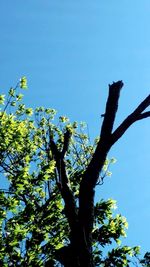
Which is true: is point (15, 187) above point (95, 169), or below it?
above

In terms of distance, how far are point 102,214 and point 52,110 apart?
14.6m

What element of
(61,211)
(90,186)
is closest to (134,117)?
(90,186)

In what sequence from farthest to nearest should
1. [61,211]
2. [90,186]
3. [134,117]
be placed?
1. [61,211]
2. [90,186]
3. [134,117]

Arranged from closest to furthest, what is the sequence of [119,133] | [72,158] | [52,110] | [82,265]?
[82,265], [119,133], [72,158], [52,110]

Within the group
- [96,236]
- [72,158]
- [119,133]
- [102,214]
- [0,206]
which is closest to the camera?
[119,133]

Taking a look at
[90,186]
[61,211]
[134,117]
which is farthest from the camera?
[61,211]

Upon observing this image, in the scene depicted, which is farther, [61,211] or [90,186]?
[61,211]

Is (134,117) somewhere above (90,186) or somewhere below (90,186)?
above

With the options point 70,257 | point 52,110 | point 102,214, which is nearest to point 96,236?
point 102,214

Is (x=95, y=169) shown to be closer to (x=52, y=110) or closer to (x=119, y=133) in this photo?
(x=119, y=133)

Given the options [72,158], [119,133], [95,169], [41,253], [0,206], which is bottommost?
[95,169]

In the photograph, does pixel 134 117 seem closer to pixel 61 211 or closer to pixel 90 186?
pixel 90 186

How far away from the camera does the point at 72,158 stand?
26.6m

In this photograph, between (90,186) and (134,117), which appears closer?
(134,117)
